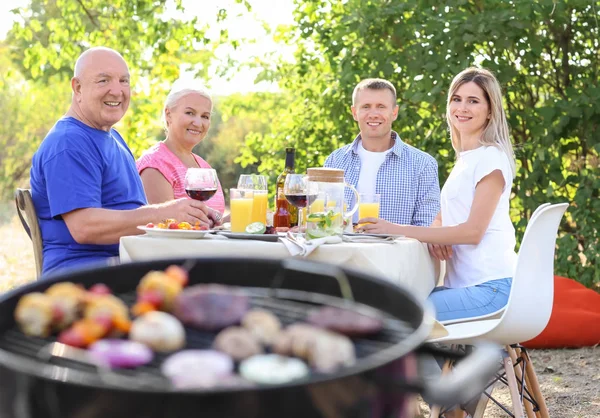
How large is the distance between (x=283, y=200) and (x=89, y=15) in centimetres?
459

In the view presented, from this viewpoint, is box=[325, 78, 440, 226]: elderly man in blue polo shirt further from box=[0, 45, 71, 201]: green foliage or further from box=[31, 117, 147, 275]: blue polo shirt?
box=[0, 45, 71, 201]: green foliage

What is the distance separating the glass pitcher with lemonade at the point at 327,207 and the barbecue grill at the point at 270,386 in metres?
1.19

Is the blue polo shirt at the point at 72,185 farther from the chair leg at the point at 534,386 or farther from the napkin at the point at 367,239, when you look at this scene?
the chair leg at the point at 534,386

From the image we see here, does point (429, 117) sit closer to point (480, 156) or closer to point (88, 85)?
point (480, 156)

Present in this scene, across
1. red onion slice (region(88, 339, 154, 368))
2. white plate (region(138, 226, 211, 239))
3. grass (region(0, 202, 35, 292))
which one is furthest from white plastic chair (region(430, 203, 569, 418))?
grass (region(0, 202, 35, 292))

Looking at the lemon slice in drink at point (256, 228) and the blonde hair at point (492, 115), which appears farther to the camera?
the blonde hair at point (492, 115)

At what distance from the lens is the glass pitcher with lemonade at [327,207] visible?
2.48m

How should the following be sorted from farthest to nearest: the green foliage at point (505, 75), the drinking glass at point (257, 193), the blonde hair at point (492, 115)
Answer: the green foliage at point (505, 75) < the blonde hair at point (492, 115) < the drinking glass at point (257, 193)

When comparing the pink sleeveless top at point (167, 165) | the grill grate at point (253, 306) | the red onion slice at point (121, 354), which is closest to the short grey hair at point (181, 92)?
the pink sleeveless top at point (167, 165)

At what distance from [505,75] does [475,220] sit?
2466 mm

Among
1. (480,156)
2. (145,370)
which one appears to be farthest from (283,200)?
(145,370)

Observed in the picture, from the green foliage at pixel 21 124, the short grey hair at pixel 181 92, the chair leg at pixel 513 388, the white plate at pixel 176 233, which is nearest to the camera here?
the white plate at pixel 176 233

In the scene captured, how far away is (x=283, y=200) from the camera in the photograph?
304cm

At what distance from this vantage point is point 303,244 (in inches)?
91.8
